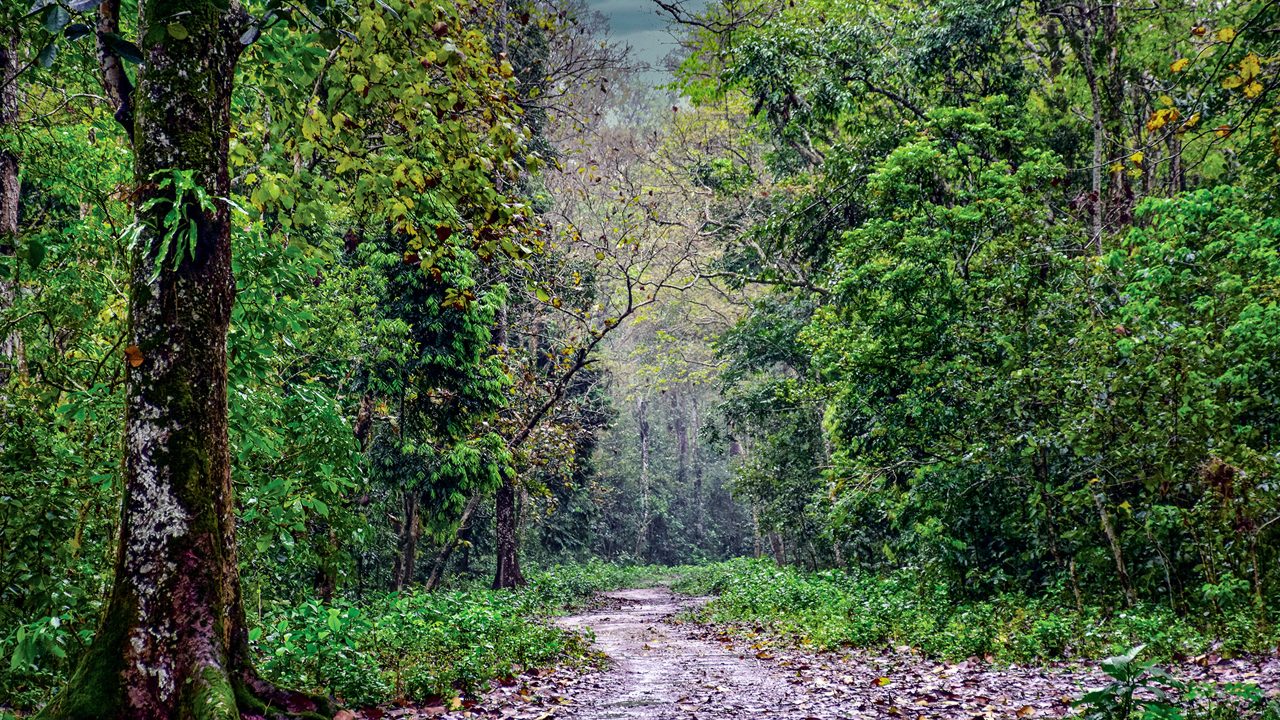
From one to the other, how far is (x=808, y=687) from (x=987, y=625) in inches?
113

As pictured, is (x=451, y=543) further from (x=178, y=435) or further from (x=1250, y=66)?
(x=1250, y=66)

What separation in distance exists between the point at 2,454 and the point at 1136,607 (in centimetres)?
993

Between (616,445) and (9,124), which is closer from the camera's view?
(9,124)

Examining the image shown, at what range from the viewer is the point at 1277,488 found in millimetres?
6719

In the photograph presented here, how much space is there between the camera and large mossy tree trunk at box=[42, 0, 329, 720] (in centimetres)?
362

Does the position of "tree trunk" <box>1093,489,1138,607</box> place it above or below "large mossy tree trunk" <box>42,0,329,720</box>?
below

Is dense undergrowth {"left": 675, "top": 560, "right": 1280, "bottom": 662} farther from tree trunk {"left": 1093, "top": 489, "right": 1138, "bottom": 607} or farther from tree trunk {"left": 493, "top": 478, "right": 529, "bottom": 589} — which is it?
tree trunk {"left": 493, "top": 478, "right": 529, "bottom": 589}

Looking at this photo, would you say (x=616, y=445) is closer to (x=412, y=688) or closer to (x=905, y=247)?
(x=905, y=247)

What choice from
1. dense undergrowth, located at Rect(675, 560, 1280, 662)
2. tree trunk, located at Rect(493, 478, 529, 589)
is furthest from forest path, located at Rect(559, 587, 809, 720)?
tree trunk, located at Rect(493, 478, 529, 589)

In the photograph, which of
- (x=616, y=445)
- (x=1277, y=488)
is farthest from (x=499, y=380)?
(x=616, y=445)

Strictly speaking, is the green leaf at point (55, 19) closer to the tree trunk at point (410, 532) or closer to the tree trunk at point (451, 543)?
the tree trunk at point (410, 532)

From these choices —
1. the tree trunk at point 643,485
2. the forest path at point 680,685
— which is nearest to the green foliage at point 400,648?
the forest path at point 680,685

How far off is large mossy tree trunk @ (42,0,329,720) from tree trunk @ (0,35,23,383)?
1.24 metres

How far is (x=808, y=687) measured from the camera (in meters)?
6.60
